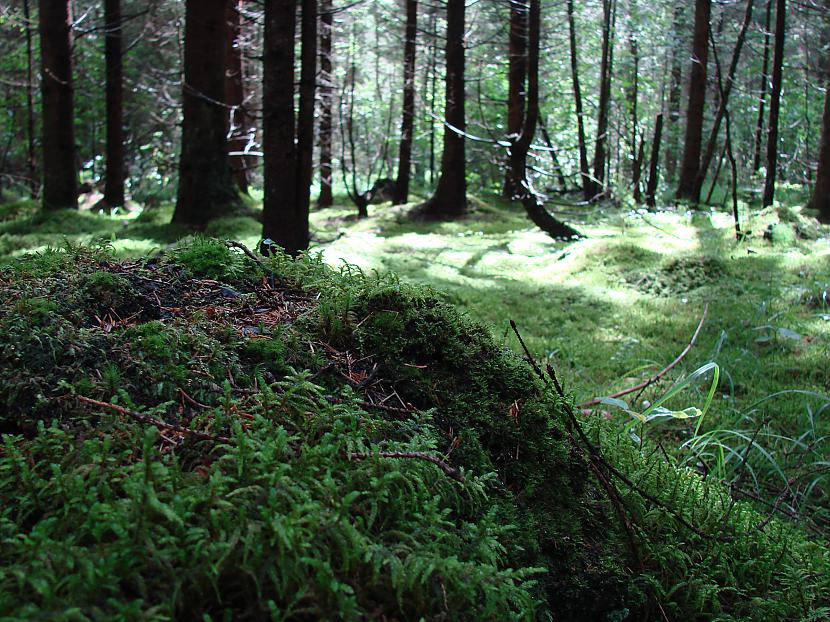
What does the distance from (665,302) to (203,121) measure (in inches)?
325

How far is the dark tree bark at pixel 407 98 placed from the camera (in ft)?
59.8

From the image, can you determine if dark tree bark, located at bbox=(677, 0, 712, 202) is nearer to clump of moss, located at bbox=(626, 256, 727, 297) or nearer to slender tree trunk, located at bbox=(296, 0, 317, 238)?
clump of moss, located at bbox=(626, 256, 727, 297)

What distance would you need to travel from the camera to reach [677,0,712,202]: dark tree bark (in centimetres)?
1670

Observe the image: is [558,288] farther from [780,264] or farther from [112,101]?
[112,101]

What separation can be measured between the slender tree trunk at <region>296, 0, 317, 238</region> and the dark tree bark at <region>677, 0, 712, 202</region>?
10960mm

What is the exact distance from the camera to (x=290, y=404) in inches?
66.4

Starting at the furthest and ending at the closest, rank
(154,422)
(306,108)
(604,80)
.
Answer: (604,80)
(306,108)
(154,422)

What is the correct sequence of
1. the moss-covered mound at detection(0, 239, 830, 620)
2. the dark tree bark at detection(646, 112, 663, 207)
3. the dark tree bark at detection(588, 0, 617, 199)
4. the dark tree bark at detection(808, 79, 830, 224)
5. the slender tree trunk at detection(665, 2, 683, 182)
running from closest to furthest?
the moss-covered mound at detection(0, 239, 830, 620) < the dark tree bark at detection(808, 79, 830, 224) < the dark tree bark at detection(646, 112, 663, 207) < the dark tree bark at detection(588, 0, 617, 199) < the slender tree trunk at detection(665, 2, 683, 182)

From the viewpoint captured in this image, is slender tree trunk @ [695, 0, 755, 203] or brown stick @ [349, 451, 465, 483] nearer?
brown stick @ [349, 451, 465, 483]

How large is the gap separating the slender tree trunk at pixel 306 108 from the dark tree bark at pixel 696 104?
432 inches

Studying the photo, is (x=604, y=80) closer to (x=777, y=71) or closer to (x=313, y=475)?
(x=777, y=71)

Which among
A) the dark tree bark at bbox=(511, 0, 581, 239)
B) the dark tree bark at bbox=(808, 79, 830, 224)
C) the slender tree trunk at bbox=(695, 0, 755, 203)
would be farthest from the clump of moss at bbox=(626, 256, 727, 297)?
the dark tree bark at bbox=(808, 79, 830, 224)

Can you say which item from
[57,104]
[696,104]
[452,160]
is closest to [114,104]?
[57,104]

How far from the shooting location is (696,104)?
716 inches
